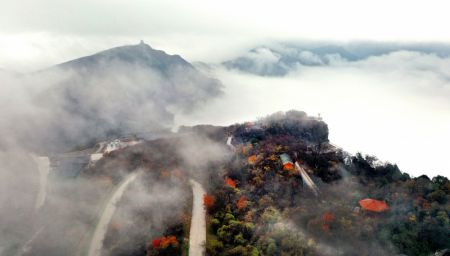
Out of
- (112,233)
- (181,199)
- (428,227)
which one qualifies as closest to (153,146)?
(181,199)

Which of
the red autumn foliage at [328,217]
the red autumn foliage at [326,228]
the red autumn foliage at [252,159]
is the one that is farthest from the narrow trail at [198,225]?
the red autumn foliage at [328,217]

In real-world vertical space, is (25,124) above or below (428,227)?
below

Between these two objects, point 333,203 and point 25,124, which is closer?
point 333,203

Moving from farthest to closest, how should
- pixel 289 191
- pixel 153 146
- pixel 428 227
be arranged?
pixel 153 146 < pixel 289 191 < pixel 428 227

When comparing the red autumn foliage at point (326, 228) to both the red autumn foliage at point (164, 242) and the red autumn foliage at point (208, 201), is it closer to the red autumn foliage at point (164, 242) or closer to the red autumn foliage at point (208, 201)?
the red autumn foliage at point (208, 201)

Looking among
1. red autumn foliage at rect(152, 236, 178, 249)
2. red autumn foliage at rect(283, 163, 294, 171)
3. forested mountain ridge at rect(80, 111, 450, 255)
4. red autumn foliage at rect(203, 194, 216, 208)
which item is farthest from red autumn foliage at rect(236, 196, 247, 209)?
red autumn foliage at rect(152, 236, 178, 249)

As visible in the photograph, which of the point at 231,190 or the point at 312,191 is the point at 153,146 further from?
the point at 312,191

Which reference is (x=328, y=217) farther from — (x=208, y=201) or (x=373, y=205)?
(x=208, y=201)
